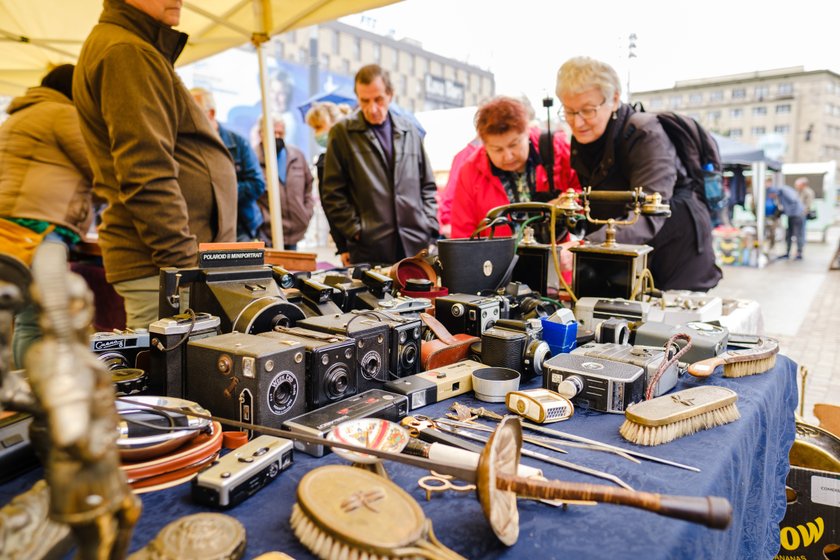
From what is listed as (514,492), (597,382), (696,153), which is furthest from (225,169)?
(696,153)

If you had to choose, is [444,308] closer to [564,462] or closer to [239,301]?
[239,301]

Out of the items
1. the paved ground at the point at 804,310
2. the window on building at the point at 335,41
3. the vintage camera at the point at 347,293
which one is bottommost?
the paved ground at the point at 804,310

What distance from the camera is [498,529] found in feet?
2.32

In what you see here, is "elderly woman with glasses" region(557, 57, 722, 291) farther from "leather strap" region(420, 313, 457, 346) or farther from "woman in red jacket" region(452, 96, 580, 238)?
"leather strap" region(420, 313, 457, 346)

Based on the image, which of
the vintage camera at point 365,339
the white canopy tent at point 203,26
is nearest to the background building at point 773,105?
the white canopy tent at point 203,26

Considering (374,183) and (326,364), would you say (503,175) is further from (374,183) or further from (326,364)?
(326,364)

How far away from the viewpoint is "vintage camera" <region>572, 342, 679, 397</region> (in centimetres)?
129

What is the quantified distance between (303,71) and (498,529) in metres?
18.5

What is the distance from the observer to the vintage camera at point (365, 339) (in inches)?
47.7

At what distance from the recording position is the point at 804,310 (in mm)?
6480

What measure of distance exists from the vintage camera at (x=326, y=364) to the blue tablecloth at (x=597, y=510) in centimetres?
14

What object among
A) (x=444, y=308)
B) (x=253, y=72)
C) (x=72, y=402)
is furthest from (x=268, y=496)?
(x=253, y=72)

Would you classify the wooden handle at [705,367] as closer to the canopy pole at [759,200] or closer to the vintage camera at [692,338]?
the vintage camera at [692,338]

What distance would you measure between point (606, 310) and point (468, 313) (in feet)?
1.59
